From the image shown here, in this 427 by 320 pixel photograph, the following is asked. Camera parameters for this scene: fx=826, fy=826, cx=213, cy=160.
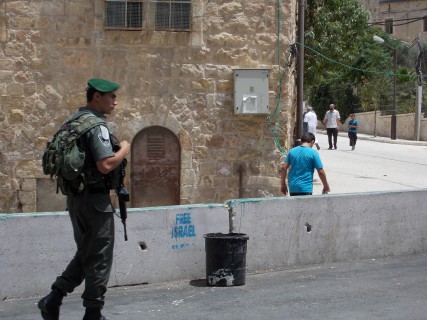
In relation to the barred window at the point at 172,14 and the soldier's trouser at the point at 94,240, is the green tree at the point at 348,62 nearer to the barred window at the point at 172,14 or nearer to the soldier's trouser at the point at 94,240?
the barred window at the point at 172,14

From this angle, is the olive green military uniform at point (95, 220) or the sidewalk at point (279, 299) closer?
the olive green military uniform at point (95, 220)

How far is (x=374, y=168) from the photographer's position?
25703mm

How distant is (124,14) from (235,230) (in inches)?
247

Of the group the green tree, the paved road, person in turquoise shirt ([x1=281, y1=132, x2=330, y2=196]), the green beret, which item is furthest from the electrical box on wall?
the green tree

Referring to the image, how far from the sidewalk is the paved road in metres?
9.46

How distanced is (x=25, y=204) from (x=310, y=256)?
20.6 ft

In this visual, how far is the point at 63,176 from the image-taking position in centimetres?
634

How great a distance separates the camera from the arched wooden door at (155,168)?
15.3 metres

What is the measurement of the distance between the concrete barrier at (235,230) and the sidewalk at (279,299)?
0.21m

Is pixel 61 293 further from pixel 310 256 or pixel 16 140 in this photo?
pixel 16 140

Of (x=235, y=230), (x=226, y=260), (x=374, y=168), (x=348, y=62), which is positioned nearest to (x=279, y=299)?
(x=226, y=260)

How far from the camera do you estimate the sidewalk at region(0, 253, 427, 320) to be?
309 inches

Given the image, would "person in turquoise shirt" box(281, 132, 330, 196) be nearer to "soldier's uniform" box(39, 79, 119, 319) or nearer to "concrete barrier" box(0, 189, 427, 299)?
"concrete barrier" box(0, 189, 427, 299)

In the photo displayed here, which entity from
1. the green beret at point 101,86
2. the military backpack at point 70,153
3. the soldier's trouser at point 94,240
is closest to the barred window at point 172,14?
Answer: the green beret at point 101,86
